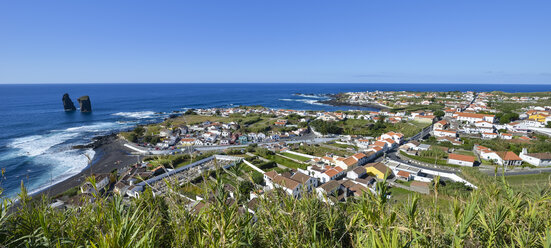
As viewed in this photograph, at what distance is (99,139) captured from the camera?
117ft

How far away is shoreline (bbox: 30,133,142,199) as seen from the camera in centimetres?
1983

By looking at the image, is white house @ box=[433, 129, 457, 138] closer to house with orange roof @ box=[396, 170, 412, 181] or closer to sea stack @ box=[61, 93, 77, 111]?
house with orange roof @ box=[396, 170, 412, 181]

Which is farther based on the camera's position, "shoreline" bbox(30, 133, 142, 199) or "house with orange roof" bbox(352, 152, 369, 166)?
"house with orange roof" bbox(352, 152, 369, 166)

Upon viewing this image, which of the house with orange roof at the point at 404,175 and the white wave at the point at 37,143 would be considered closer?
the house with orange roof at the point at 404,175

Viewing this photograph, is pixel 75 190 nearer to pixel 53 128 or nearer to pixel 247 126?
pixel 247 126

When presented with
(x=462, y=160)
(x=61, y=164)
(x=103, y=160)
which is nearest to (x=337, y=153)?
(x=462, y=160)

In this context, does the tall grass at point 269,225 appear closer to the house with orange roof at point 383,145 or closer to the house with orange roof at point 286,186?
the house with orange roof at point 286,186

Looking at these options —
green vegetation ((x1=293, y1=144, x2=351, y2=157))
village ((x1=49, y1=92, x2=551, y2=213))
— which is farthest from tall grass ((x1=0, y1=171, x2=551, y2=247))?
green vegetation ((x1=293, y1=144, x2=351, y2=157))

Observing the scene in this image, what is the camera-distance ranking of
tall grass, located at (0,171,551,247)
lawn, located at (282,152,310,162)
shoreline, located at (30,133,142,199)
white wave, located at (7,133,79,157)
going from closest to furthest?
tall grass, located at (0,171,551,247) → shoreline, located at (30,133,142,199) → lawn, located at (282,152,310,162) → white wave, located at (7,133,79,157)

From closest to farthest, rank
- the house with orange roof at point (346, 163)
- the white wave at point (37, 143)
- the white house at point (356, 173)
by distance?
the white house at point (356, 173) → the house with orange roof at point (346, 163) → the white wave at point (37, 143)

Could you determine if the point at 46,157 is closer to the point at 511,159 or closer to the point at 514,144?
the point at 511,159

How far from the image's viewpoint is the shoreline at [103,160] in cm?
1983

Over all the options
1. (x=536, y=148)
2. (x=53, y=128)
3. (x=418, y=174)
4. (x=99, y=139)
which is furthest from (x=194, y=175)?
(x=53, y=128)

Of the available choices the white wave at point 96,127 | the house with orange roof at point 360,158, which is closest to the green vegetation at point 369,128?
the house with orange roof at point 360,158
